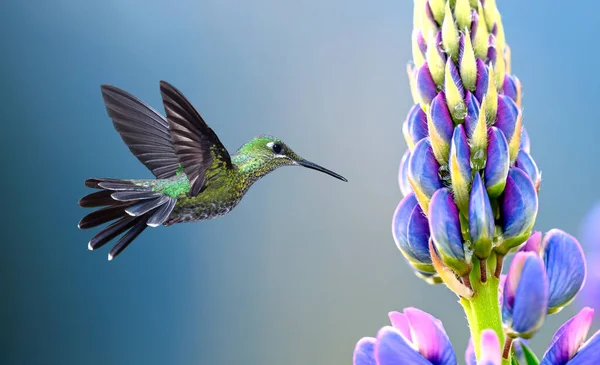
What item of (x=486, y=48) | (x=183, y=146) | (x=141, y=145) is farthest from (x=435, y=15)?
(x=141, y=145)

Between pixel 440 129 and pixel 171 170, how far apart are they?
55 centimetres

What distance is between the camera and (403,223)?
1.55 ft

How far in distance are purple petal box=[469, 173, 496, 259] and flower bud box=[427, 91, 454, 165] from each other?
0.11 ft

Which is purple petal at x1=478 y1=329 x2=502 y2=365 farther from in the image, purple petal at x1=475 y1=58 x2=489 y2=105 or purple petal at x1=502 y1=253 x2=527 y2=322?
purple petal at x1=475 y1=58 x2=489 y2=105

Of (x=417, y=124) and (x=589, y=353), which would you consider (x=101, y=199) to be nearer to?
(x=417, y=124)

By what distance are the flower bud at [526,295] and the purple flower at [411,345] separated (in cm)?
5

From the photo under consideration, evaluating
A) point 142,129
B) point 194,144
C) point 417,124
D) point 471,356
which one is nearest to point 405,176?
point 417,124

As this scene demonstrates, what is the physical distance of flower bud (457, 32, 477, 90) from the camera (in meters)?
A: 0.45

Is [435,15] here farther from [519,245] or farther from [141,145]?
[141,145]

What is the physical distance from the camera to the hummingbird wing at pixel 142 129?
0.78 m

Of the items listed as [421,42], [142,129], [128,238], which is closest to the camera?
[421,42]

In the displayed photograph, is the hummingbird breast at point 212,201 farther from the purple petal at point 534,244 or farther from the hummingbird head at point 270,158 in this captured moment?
the purple petal at point 534,244

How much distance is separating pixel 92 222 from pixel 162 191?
139mm

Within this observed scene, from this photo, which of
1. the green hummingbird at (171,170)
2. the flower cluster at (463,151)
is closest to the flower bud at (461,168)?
the flower cluster at (463,151)
